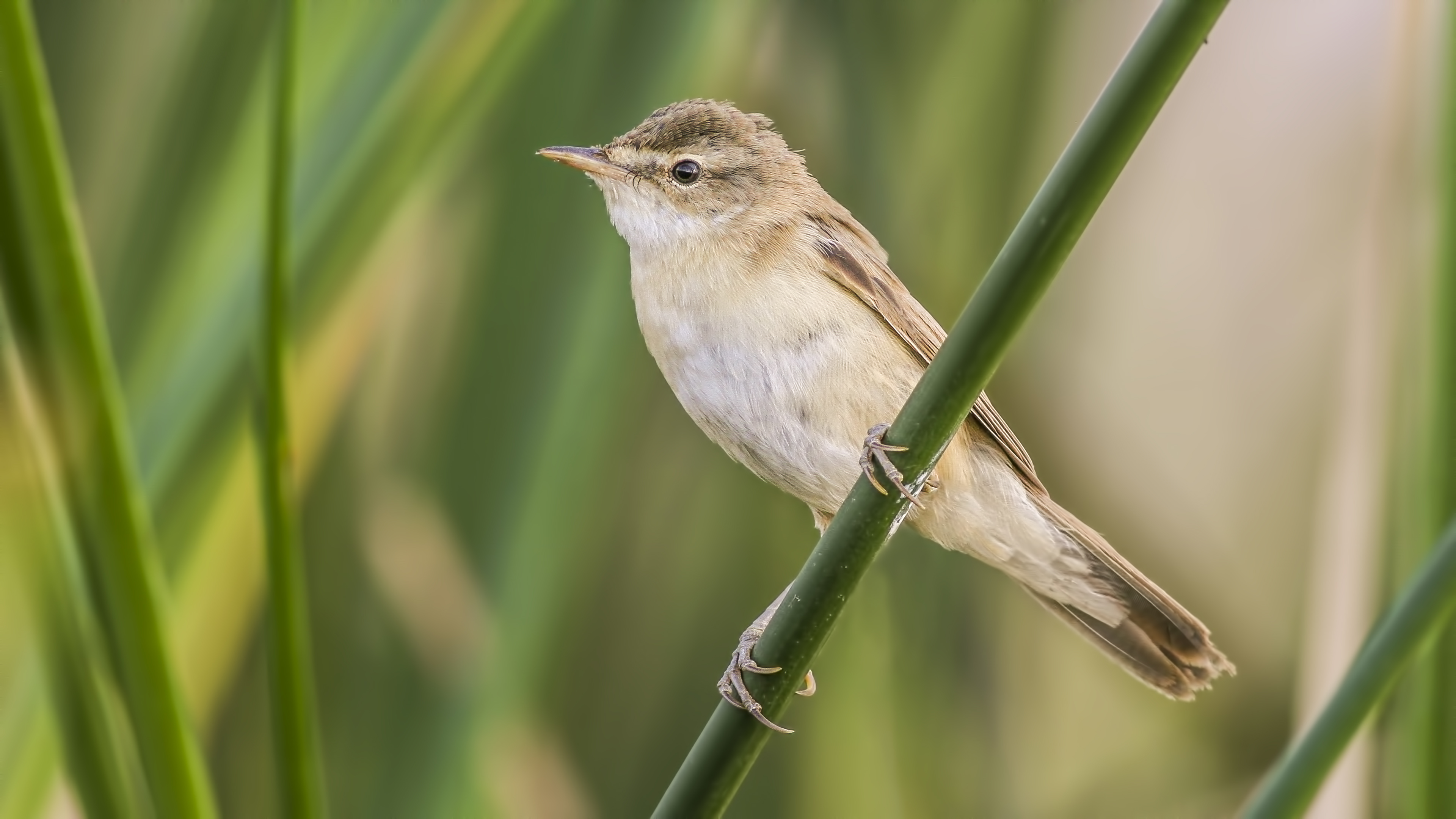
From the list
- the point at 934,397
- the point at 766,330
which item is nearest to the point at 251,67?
the point at 766,330

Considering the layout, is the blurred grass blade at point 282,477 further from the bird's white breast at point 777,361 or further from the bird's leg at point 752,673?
the bird's white breast at point 777,361

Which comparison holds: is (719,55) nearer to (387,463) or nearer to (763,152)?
(763,152)

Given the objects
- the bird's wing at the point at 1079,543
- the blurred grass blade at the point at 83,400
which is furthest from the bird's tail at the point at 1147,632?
the blurred grass blade at the point at 83,400

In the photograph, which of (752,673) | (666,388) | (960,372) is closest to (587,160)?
(666,388)

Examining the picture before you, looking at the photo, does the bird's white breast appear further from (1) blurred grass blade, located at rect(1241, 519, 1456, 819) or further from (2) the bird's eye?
(1) blurred grass blade, located at rect(1241, 519, 1456, 819)

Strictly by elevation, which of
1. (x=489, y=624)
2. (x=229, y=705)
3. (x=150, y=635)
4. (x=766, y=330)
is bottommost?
(x=229, y=705)

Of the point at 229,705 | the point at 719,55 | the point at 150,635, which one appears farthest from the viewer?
the point at 229,705
